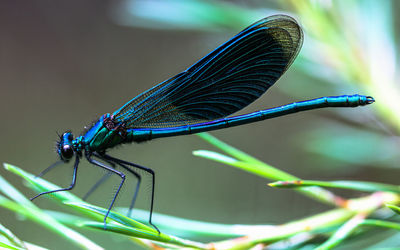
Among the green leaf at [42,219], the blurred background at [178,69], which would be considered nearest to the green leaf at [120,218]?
the green leaf at [42,219]

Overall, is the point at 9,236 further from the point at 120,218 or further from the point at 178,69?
the point at 178,69

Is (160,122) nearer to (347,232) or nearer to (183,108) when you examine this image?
(183,108)

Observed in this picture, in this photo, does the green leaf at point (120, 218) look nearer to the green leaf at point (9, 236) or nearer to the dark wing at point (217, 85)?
the green leaf at point (9, 236)

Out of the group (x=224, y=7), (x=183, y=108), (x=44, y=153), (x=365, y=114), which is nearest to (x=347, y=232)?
(x=365, y=114)

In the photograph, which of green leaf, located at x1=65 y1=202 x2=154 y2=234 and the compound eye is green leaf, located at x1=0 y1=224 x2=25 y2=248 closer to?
green leaf, located at x1=65 y1=202 x2=154 y2=234

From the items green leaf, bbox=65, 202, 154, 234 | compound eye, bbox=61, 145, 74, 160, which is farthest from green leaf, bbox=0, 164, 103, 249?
compound eye, bbox=61, 145, 74, 160
